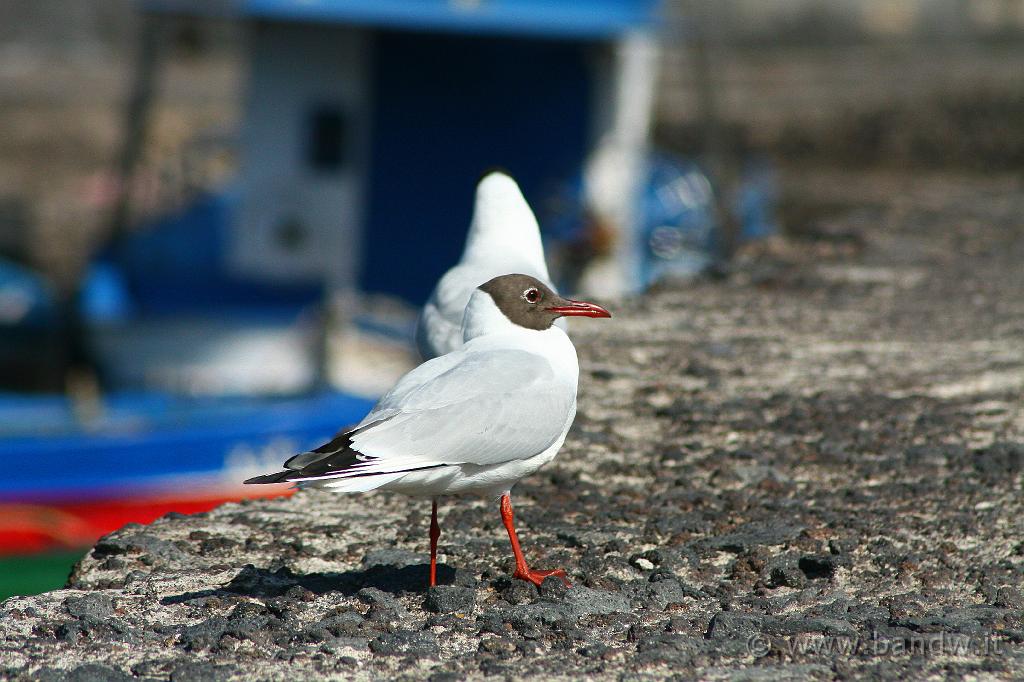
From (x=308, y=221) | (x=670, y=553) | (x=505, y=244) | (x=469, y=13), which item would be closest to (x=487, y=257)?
(x=505, y=244)

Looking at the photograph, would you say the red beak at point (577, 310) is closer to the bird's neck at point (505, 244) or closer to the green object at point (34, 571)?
the bird's neck at point (505, 244)

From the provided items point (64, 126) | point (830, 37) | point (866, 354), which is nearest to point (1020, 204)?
point (866, 354)

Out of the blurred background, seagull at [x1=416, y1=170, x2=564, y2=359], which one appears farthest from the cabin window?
seagull at [x1=416, y1=170, x2=564, y2=359]

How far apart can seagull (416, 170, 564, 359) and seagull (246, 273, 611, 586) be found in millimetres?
651

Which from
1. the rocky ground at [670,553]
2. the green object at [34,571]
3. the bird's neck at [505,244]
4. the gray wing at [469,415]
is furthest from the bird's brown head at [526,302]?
the green object at [34,571]

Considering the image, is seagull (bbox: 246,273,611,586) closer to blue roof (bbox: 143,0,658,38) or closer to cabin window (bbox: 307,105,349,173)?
blue roof (bbox: 143,0,658,38)

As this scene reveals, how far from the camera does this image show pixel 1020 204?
7883mm

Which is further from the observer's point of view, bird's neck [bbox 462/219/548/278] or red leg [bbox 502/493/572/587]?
bird's neck [bbox 462/219/548/278]

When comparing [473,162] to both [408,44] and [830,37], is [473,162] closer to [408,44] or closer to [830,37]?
[408,44]

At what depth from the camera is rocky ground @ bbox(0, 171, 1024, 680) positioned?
257cm

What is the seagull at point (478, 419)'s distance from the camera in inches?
101

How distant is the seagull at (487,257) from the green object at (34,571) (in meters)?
4.17

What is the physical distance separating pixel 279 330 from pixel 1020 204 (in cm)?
540

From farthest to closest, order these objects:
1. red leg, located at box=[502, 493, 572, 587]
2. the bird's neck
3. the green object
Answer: the green object
the bird's neck
red leg, located at box=[502, 493, 572, 587]
